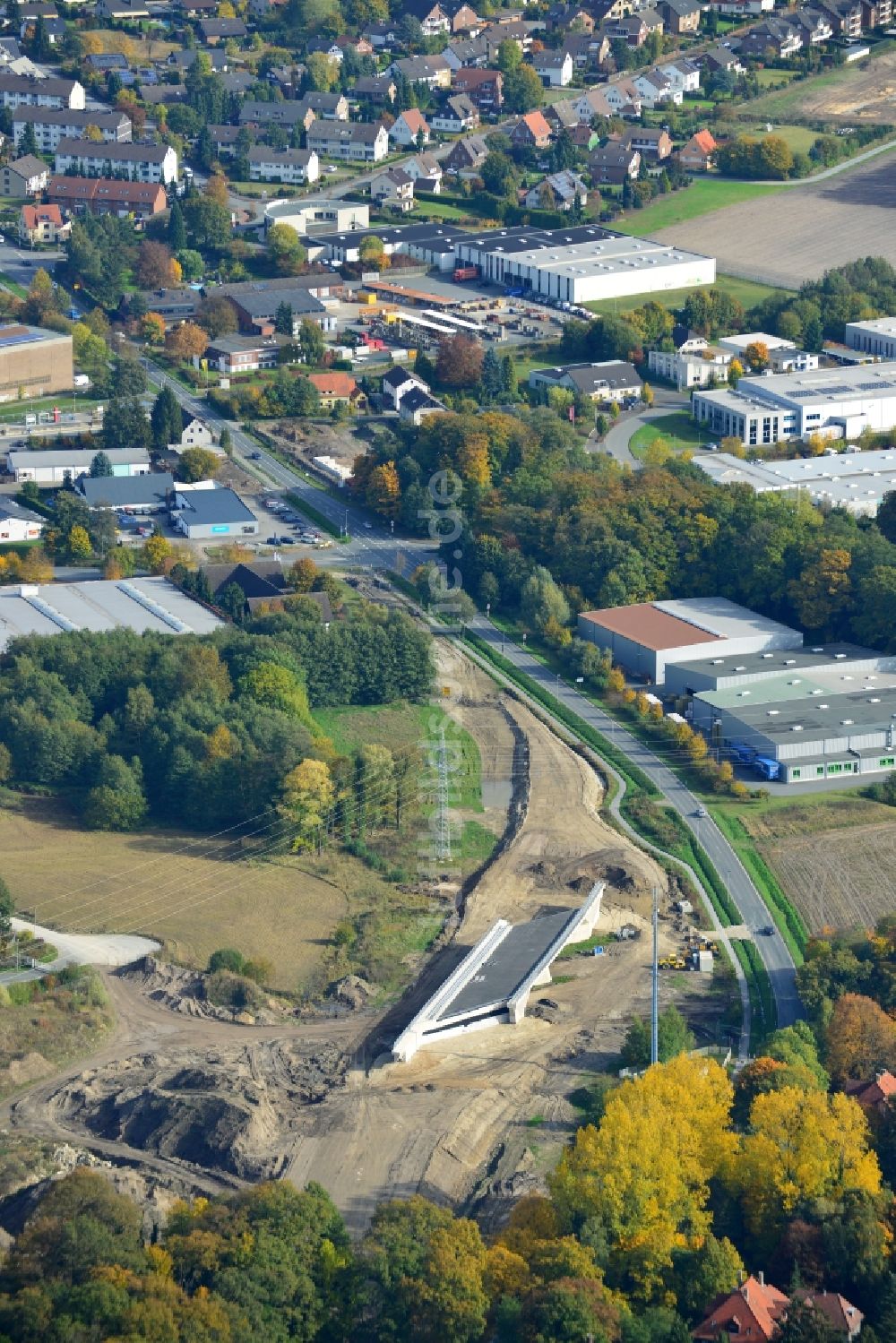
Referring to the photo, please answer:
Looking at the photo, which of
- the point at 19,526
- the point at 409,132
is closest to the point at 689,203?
the point at 409,132

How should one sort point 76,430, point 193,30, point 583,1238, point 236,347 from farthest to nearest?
point 193,30 → point 236,347 → point 76,430 → point 583,1238

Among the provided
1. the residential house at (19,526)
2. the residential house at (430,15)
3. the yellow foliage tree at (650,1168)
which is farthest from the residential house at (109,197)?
the yellow foliage tree at (650,1168)

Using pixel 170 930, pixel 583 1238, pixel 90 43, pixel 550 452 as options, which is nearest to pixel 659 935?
pixel 170 930

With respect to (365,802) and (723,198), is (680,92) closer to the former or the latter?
(723,198)

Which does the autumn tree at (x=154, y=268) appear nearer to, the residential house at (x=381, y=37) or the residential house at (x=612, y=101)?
the residential house at (x=612, y=101)

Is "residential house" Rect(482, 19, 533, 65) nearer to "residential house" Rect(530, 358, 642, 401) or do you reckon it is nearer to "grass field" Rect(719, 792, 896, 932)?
"residential house" Rect(530, 358, 642, 401)

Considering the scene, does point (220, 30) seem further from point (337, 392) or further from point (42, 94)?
point (337, 392)

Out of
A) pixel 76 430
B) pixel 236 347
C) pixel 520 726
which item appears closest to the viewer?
pixel 520 726
